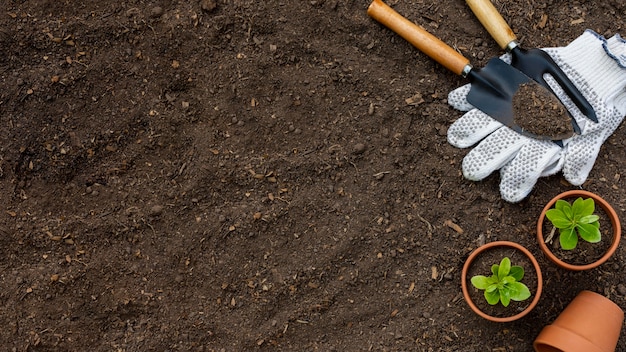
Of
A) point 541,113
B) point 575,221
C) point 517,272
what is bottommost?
point 517,272

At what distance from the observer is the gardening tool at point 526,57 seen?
5.01 ft

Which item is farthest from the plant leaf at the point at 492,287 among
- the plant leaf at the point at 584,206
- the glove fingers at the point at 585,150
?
the glove fingers at the point at 585,150

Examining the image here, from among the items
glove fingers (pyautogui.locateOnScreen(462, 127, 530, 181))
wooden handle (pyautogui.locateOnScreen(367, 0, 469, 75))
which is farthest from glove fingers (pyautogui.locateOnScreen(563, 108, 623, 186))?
wooden handle (pyautogui.locateOnScreen(367, 0, 469, 75))

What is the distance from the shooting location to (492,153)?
1529 millimetres

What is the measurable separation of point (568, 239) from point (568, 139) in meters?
0.28

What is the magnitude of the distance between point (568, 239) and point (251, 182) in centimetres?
79

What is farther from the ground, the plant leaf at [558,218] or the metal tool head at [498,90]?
the metal tool head at [498,90]

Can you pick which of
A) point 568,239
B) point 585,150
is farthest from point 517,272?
point 585,150

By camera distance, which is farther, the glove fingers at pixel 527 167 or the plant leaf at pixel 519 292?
the glove fingers at pixel 527 167

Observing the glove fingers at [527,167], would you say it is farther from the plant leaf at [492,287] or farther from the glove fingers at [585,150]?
the plant leaf at [492,287]

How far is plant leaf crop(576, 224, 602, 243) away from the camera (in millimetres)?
1374

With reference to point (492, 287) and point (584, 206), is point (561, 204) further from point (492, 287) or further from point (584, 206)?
point (492, 287)

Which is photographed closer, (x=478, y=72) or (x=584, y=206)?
(x=584, y=206)

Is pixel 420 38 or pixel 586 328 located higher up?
pixel 420 38
